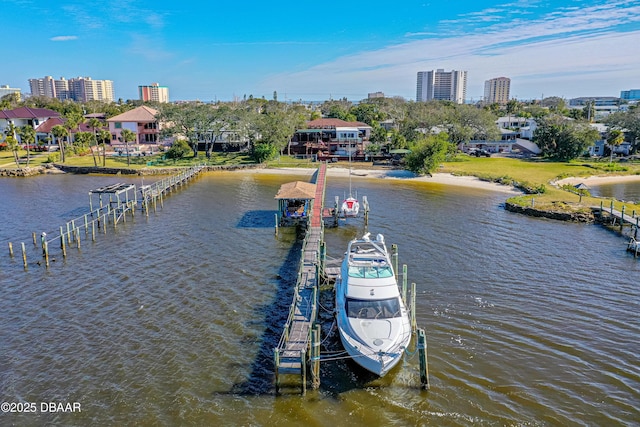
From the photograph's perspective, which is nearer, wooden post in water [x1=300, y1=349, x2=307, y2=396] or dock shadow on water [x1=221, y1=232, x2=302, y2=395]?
wooden post in water [x1=300, y1=349, x2=307, y2=396]

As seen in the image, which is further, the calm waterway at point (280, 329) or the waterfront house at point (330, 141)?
the waterfront house at point (330, 141)

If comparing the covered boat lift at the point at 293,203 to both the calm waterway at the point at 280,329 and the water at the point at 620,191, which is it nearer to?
the calm waterway at the point at 280,329

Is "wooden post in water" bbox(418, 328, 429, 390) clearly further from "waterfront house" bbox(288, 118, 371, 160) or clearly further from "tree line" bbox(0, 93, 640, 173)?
"waterfront house" bbox(288, 118, 371, 160)

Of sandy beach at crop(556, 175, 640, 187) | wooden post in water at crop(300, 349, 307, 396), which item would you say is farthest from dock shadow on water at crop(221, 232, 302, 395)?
sandy beach at crop(556, 175, 640, 187)

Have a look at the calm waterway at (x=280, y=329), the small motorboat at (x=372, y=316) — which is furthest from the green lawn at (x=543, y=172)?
the small motorboat at (x=372, y=316)

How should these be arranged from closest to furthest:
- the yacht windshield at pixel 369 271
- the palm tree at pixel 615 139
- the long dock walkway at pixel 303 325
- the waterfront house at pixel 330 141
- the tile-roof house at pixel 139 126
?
1. the long dock walkway at pixel 303 325
2. the yacht windshield at pixel 369 271
3. the palm tree at pixel 615 139
4. the waterfront house at pixel 330 141
5. the tile-roof house at pixel 139 126

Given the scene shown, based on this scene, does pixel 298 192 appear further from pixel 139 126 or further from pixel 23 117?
pixel 23 117
